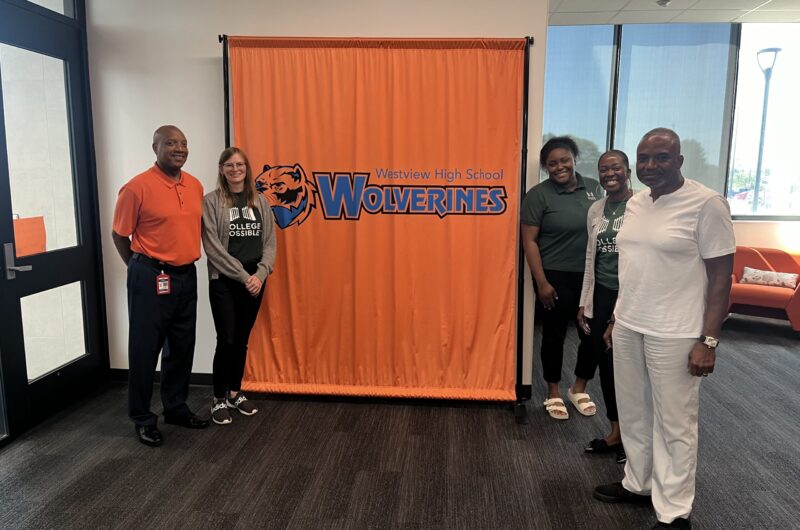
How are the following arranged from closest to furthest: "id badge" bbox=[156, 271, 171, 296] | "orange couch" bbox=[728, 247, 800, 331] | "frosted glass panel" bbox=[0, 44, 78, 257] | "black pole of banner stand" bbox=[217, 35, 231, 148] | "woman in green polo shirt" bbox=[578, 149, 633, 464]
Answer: "woman in green polo shirt" bbox=[578, 149, 633, 464], "id badge" bbox=[156, 271, 171, 296], "frosted glass panel" bbox=[0, 44, 78, 257], "black pole of banner stand" bbox=[217, 35, 231, 148], "orange couch" bbox=[728, 247, 800, 331]

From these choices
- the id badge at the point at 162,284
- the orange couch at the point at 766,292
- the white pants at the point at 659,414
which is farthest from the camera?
the orange couch at the point at 766,292

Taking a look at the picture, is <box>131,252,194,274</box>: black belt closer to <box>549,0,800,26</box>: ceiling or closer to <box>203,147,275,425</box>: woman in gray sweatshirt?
<box>203,147,275,425</box>: woman in gray sweatshirt

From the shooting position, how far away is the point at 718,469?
2.82 m

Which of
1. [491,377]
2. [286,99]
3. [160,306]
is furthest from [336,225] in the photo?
[491,377]

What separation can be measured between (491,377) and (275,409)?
140cm

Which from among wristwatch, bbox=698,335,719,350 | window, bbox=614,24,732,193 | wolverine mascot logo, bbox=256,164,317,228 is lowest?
wristwatch, bbox=698,335,719,350

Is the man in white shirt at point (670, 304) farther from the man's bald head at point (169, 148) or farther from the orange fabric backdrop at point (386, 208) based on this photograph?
the man's bald head at point (169, 148)

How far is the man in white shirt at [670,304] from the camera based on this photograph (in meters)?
2.01

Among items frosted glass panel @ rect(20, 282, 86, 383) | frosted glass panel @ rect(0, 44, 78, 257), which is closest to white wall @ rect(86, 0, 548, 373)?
frosted glass panel @ rect(0, 44, 78, 257)

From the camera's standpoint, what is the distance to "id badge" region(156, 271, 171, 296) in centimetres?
292

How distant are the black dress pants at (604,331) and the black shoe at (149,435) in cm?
243

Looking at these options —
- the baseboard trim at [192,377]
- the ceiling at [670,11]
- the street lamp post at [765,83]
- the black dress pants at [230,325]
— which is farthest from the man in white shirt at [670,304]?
the street lamp post at [765,83]

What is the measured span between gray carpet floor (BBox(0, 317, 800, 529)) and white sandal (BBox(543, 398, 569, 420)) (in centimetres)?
6

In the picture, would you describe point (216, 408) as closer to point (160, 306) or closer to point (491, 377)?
point (160, 306)
